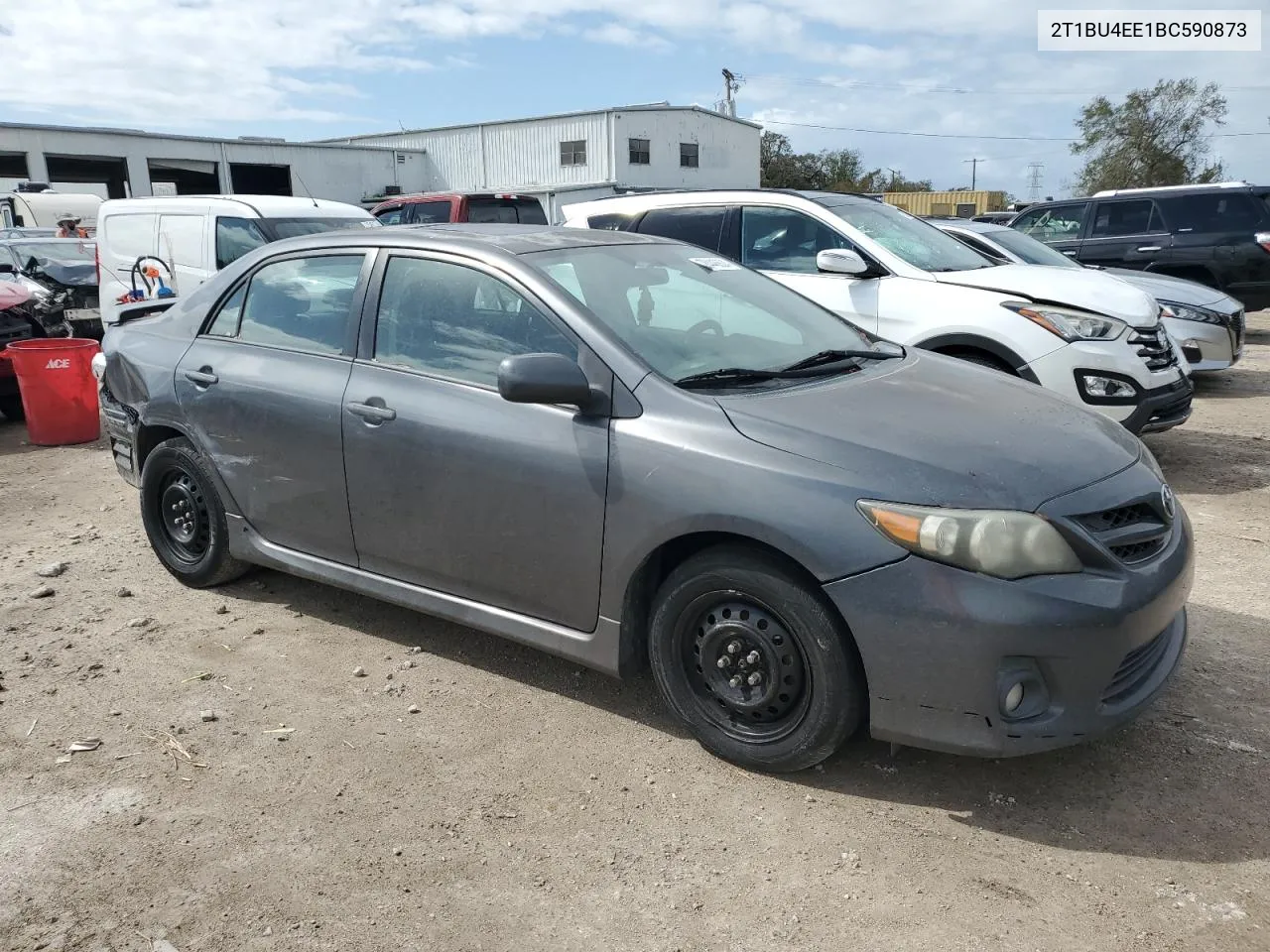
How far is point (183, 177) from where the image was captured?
1497 inches

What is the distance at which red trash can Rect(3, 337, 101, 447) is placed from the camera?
804 cm

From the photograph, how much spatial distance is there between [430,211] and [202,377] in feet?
30.4

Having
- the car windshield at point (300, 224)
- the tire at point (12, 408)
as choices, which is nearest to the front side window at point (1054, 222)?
the car windshield at point (300, 224)

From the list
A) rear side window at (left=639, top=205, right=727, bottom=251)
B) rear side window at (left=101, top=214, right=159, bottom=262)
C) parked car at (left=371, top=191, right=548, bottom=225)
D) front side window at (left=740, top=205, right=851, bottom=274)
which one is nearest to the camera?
front side window at (left=740, top=205, right=851, bottom=274)

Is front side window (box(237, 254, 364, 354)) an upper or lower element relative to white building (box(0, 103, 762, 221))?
lower

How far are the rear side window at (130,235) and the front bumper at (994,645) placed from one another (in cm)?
949

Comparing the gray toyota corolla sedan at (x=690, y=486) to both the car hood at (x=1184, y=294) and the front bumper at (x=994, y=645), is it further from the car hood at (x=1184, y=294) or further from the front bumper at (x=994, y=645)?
the car hood at (x=1184, y=294)

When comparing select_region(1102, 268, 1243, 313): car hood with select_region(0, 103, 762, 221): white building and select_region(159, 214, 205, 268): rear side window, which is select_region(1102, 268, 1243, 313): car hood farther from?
select_region(0, 103, 762, 221): white building

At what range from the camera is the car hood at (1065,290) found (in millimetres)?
6297

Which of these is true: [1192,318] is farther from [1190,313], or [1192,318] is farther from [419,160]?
[419,160]

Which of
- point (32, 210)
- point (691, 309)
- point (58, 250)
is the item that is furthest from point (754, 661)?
point (32, 210)

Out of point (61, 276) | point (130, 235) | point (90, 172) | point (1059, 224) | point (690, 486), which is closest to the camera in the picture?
point (690, 486)

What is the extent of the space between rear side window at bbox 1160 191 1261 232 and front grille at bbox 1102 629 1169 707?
11.1 metres

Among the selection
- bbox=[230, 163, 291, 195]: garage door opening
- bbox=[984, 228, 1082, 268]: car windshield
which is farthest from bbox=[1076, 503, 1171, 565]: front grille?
bbox=[230, 163, 291, 195]: garage door opening
